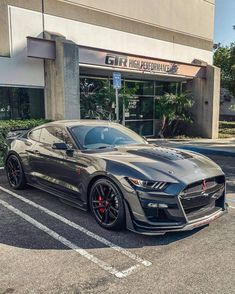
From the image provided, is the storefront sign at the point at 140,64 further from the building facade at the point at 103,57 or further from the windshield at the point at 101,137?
the windshield at the point at 101,137

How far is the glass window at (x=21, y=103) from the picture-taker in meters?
11.1

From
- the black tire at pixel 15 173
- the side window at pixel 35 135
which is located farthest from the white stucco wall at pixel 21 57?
the side window at pixel 35 135

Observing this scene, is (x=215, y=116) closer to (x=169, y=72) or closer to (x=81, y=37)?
(x=169, y=72)

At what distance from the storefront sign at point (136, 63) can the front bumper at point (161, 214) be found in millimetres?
9245

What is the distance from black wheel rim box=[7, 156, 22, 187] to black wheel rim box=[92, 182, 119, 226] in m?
2.23

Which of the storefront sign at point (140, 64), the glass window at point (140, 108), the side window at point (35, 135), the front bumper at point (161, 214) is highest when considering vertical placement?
the storefront sign at point (140, 64)

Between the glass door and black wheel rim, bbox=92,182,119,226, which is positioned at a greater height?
the glass door

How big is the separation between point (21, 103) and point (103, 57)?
12.3 feet

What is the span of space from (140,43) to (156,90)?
2.96 meters

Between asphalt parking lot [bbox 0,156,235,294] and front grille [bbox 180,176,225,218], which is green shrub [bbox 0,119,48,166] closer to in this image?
asphalt parking lot [bbox 0,156,235,294]

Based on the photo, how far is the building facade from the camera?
11.1 meters

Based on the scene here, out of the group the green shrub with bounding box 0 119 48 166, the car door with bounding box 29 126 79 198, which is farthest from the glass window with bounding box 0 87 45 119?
the car door with bounding box 29 126 79 198

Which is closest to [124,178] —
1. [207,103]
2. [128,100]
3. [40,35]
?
[40,35]

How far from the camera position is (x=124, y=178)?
3867 mm
